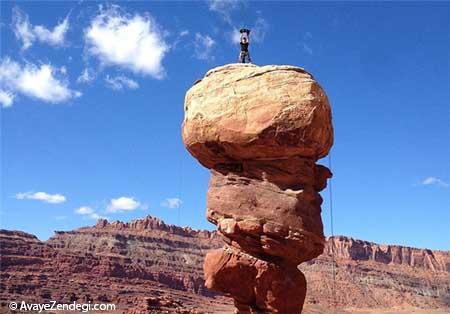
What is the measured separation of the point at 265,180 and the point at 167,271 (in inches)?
4992

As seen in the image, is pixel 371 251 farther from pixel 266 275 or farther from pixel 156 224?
pixel 266 275

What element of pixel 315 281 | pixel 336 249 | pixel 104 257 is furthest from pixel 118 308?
pixel 336 249

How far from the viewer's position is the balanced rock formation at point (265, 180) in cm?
1706

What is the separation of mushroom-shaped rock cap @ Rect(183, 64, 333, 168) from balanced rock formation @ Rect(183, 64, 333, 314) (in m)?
0.03

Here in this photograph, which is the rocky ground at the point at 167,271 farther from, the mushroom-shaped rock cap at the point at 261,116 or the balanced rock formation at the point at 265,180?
the mushroom-shaped rock cap at the point at 261,116

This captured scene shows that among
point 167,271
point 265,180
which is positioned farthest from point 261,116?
point 167,271

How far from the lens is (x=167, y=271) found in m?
140

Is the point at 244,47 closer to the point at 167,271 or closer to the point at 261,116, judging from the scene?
the point at 261,116

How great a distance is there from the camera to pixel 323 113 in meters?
17.6

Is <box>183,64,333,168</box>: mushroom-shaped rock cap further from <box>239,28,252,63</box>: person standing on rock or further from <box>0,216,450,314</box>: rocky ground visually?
<box>0,216,450,314</box>: rocky ground

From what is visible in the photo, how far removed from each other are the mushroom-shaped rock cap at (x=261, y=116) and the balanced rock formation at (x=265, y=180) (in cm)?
3

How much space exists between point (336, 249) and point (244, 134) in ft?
582

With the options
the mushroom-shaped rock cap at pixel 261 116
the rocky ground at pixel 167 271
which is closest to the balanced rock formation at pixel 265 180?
the mushroom-shaped rock cap at pixel 261 116

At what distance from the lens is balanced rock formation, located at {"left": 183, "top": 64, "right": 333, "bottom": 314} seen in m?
17.1
